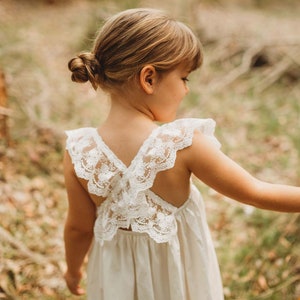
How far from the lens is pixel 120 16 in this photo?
1323 mm

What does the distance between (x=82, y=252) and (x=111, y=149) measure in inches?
23.2

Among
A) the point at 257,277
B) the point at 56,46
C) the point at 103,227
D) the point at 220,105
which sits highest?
the point at 56,46

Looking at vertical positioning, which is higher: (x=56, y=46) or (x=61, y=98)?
(x=56, y=46)

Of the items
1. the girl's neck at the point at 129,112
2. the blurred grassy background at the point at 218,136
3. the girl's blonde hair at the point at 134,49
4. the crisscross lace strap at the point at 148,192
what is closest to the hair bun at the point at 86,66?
the girl's blonde hair at the point at 134,49

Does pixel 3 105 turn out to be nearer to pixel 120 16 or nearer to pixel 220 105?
pixel 120 16

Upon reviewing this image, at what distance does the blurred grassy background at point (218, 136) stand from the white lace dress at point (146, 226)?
0.85 meters

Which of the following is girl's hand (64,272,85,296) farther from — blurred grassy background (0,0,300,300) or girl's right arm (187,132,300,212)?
girl's right arm (187,132,300,212)

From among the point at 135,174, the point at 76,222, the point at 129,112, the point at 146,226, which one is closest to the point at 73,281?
the point at 76,222

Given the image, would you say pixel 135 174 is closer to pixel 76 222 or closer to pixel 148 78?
pixel 148 78

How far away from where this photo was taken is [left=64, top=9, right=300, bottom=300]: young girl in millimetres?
1283

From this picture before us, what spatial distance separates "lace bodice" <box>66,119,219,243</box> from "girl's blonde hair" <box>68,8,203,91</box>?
19cm

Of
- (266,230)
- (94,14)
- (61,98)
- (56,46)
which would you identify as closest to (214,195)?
(266,230)

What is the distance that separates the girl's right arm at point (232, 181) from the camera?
1.26m

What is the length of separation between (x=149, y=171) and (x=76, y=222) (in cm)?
48
